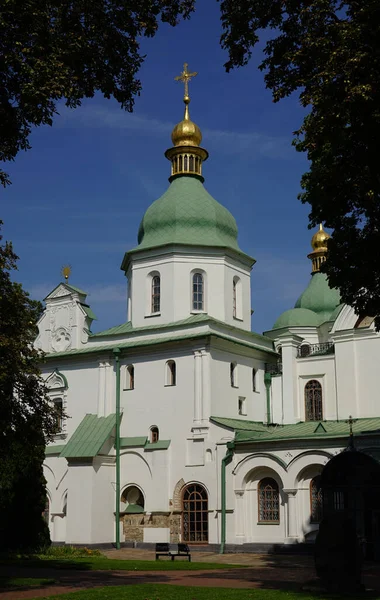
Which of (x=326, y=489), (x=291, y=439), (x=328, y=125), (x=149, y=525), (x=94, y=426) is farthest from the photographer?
(x=94, y=426)

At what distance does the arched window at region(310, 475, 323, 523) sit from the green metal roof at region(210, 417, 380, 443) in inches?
62.1

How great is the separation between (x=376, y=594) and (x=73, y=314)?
22527mm

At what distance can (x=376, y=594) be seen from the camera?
14.7m

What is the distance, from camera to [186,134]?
118ft

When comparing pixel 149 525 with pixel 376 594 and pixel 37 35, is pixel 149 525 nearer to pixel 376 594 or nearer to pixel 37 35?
pixel 376 594

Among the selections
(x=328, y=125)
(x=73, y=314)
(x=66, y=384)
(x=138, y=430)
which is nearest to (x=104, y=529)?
(x=138, y=430)

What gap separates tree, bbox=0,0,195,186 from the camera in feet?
39.4

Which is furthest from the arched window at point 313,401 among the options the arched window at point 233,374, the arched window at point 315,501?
the arched window at point 315,501

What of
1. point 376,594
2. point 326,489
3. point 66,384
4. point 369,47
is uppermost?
point 369,47

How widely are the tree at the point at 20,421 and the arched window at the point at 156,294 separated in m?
8.85

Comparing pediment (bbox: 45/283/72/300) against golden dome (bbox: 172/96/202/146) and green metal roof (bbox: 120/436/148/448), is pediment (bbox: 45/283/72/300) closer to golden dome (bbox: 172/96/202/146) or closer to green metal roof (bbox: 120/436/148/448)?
green metal roof (bbox: 120/436/148/448)

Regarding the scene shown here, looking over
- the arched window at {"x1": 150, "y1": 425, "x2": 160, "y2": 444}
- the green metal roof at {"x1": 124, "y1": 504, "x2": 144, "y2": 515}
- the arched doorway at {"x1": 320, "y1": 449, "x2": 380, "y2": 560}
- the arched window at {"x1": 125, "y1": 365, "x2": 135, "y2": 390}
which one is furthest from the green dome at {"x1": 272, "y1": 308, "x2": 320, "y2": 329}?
the arched doorway at {"x1": 320, "y1": 449, "x2": 380, "y2": 560}

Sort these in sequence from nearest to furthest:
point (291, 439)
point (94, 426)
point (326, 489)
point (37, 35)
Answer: point (37, 35), point (326, 489), point (291, 439), point (94, 426)

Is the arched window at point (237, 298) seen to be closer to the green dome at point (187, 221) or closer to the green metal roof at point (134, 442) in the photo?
the green dome at point (187, 221)
